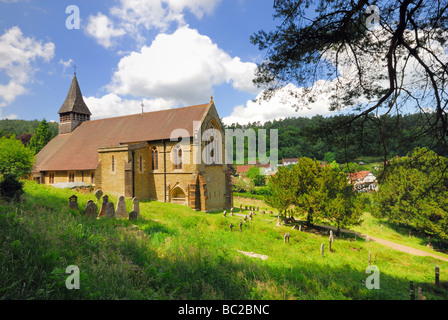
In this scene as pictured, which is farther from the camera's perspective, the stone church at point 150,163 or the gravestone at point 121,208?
the stone church at point 150,163

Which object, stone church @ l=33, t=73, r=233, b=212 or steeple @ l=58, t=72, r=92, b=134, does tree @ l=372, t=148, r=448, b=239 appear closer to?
stone church @ l=33, t=73, r=233, b=212

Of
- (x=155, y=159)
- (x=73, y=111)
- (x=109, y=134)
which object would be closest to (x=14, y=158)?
(x=109, y=134)

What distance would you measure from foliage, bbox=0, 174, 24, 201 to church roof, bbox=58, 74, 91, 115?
26207 millimetres

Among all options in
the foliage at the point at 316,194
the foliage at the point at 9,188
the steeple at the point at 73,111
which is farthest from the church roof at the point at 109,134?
the foliage at the point at 9,188

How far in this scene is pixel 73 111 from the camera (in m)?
32.9

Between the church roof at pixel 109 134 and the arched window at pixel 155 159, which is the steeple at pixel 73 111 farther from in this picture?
the arched window at pixel 155 159

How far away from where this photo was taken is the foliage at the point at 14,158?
21750 millimetres

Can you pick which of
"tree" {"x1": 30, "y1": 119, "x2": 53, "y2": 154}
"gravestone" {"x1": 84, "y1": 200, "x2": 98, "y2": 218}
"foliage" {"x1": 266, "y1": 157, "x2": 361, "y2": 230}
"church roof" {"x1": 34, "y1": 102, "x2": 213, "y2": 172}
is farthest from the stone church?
"tree" {"x1": 30, "y1": 119, "x2": 53, "y2": 154}

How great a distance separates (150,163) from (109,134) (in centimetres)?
769

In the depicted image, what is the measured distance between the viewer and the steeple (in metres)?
33.0

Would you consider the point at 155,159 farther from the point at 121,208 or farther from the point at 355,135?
the point at 355,135

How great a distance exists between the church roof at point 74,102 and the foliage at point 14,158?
37.6ft

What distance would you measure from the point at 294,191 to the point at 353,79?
65.6 feet
